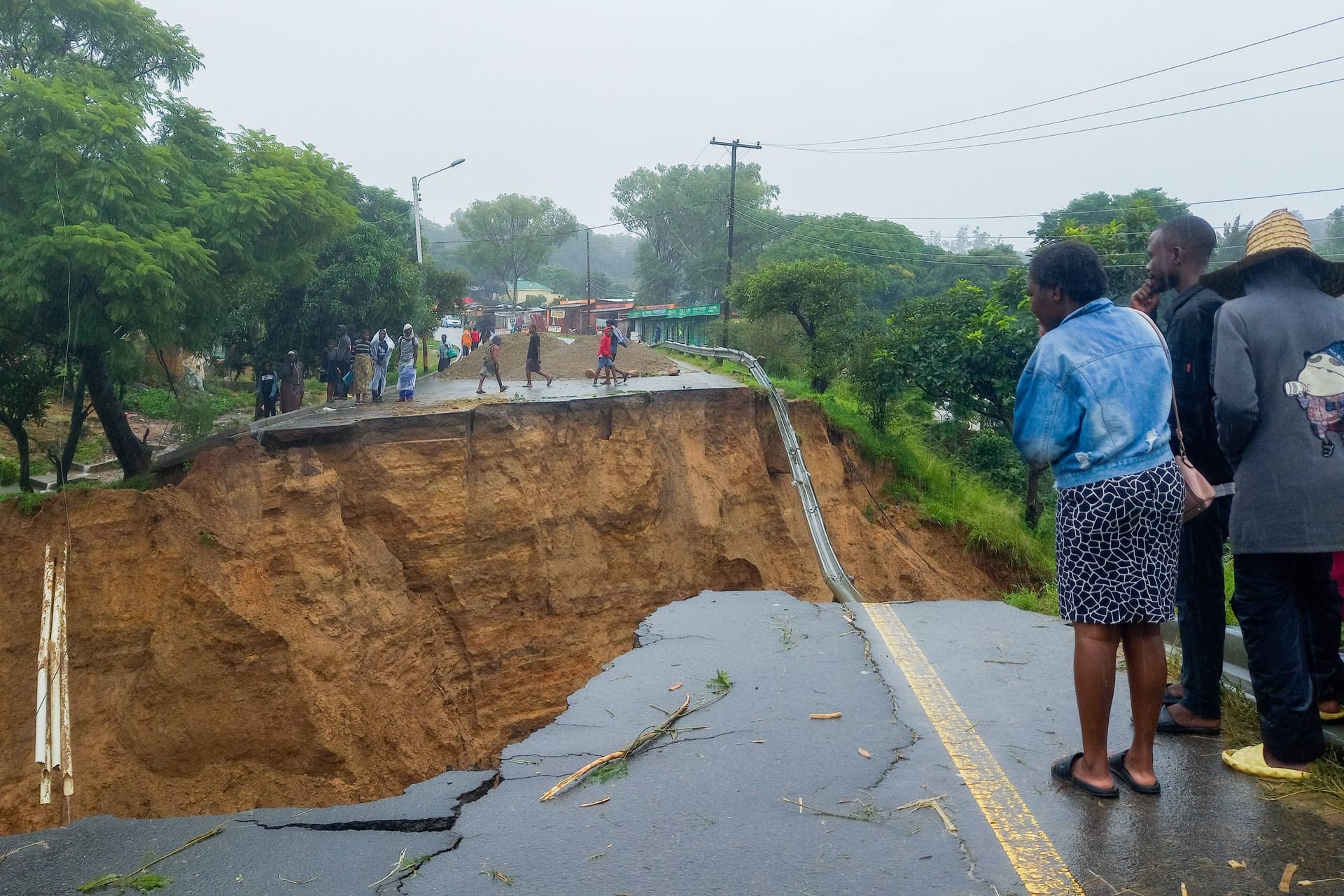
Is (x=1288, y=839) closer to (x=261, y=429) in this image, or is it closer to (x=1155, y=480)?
(x=1155, y=480)

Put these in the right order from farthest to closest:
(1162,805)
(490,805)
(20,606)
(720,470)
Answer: (720,470)
(20,606)
(490,805)
(1162,805)

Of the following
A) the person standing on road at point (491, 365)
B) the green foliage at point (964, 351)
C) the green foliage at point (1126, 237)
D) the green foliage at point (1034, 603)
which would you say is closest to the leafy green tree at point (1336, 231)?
the green foliage at point (1126, 237)

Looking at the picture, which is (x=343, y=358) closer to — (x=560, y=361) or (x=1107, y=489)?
(x=560, y=361)

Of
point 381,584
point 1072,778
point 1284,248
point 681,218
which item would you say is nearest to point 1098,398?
point 1284,248

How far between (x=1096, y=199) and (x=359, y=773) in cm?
3316

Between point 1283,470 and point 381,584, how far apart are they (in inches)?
449

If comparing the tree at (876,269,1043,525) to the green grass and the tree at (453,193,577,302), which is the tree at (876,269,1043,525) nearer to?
the green grass

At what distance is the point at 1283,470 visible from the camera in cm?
327

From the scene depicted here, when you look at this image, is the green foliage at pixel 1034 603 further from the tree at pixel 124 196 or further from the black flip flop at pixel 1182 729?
the tree at pixel 124 196

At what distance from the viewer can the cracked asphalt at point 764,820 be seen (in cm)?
293

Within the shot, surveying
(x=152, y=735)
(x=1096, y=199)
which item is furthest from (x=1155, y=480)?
(x=1096, y=199)

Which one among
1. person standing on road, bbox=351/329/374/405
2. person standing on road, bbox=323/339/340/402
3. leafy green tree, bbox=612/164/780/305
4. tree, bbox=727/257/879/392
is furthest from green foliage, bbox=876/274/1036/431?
leafy green tree, bbox=612/164/780/305

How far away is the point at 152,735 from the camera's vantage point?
10.7 metres

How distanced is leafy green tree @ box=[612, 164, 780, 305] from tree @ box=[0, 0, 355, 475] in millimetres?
54611
